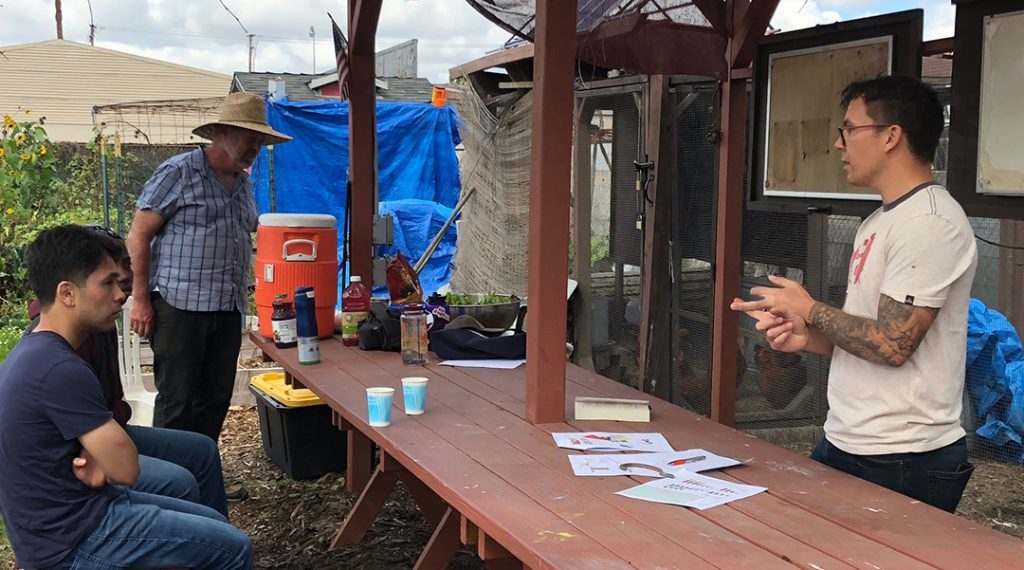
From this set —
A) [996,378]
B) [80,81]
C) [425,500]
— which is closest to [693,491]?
[425,500]

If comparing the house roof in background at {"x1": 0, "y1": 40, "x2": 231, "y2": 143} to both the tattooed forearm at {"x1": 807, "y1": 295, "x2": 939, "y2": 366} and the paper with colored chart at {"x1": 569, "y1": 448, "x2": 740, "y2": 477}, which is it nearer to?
the paper with colored chart at {"x1": 569, "y1": 448, "x2": 740, "y2": 477}

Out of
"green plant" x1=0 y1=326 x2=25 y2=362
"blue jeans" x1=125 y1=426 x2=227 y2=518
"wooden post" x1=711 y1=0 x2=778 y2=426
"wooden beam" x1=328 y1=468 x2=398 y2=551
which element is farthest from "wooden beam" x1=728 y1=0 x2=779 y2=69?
"green plant" x1=0 y1=326 x2=25 y2=362

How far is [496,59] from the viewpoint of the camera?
7781mm

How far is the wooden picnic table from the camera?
6.55ft

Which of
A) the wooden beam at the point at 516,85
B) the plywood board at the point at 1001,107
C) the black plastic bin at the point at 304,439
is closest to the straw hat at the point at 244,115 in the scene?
the black plastic bin at the point at 304,439

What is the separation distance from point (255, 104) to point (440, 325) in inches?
54.4

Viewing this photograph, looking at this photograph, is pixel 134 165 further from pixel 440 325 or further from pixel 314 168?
pixel 440 325

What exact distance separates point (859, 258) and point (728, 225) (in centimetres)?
136

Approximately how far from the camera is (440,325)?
4.55 metres

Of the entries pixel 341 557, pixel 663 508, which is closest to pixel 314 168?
pixel 341 557

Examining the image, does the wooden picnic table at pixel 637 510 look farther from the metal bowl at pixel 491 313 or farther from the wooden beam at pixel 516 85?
the wooden beam at pixel 516 85

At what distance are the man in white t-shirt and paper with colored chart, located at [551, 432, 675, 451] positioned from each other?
1.79 feet

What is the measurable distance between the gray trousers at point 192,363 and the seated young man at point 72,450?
1.60 meters

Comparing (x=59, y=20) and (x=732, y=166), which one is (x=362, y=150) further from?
(x=59, y=20)
